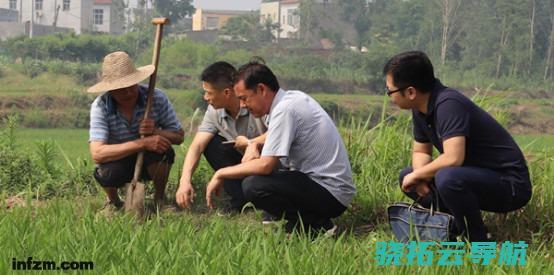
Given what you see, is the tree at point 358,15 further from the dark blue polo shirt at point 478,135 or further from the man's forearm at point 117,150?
the dark blue polo shirt at point 478,135

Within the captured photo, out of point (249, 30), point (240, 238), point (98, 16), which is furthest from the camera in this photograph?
point (98, 16)

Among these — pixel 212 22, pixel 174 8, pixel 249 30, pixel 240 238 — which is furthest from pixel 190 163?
pixel 212 22

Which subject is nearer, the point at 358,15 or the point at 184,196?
the point at 184,196

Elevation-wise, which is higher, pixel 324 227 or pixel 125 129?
pixel 125 129

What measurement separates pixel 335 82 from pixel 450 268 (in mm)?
29277

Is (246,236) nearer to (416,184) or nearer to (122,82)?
(416,184)

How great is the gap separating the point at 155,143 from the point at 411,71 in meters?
1.54

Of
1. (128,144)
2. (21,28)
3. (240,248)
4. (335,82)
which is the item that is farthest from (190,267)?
(21,28)

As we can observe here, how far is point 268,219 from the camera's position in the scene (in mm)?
4770

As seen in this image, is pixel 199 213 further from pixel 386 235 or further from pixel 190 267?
pixel 190 267

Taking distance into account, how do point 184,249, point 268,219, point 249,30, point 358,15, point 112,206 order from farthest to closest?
point 358,15 < point 249,30 < point 112,206 < point 268,219 < point 184,249

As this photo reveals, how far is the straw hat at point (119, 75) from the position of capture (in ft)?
16.2

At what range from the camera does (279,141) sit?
14.3 ft

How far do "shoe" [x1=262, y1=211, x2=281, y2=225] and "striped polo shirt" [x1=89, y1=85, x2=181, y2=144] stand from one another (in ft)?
2.65
